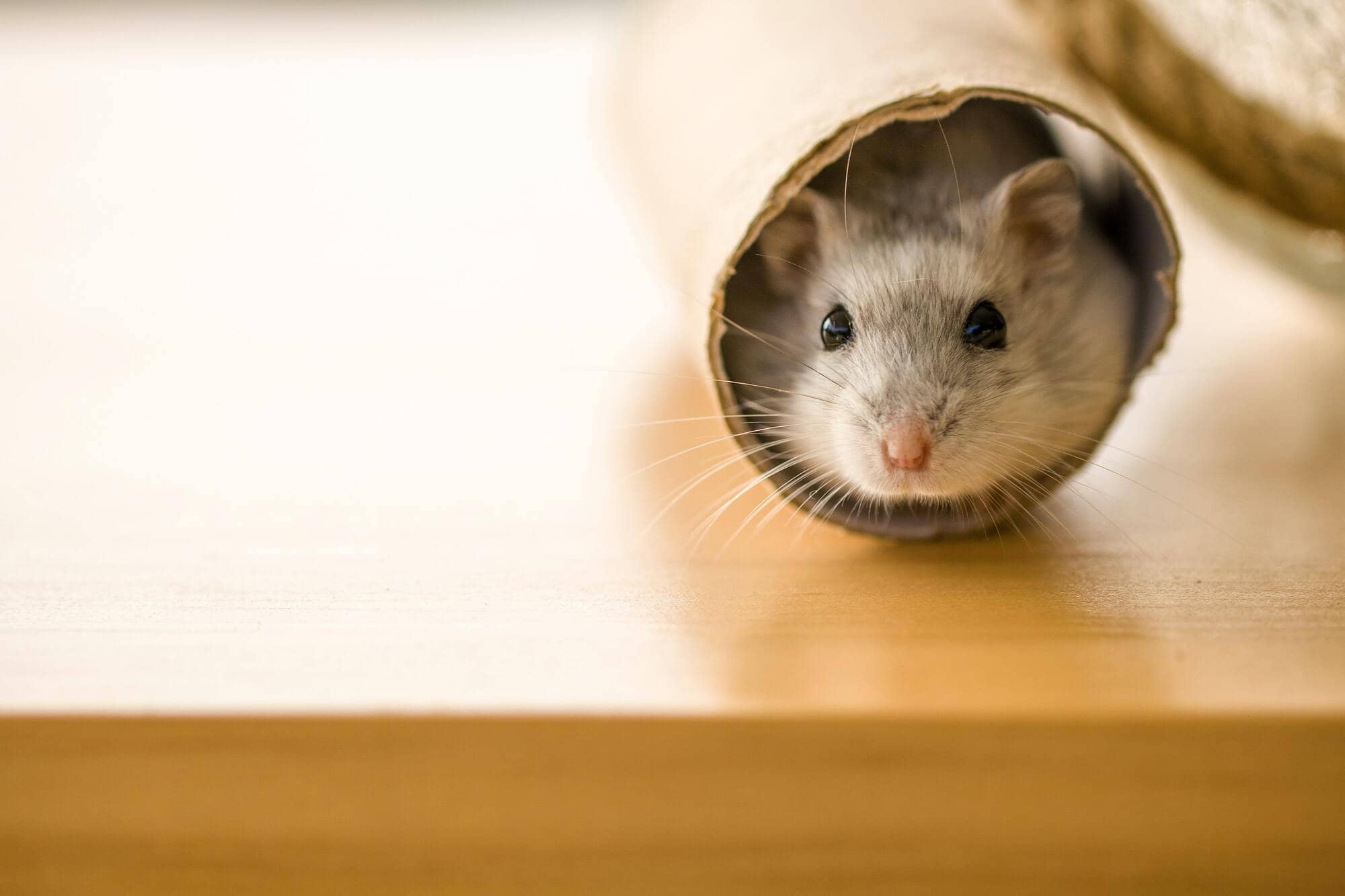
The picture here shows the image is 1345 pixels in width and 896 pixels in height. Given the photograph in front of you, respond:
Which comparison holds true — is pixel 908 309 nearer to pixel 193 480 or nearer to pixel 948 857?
pixel 948 857

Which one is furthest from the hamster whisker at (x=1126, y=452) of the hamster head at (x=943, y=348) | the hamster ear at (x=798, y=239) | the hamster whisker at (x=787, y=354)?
the hamster ear at (x=798, y=239)

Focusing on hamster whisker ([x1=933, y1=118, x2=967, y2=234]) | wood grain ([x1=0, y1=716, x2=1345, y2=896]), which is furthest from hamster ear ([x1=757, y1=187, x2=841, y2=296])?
wood grain ([x1=0, y1=716, x2=1345, y2=896])

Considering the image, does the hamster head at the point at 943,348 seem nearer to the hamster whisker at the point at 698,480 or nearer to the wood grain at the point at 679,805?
the hamster whisker at the point at 698,480

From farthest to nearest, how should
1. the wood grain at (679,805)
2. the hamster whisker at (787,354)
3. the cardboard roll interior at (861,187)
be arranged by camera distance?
1. the hamster whisker at (787,354)
2. the cardboard roll interior at (861,187)
3. the wood grain at (679,805)

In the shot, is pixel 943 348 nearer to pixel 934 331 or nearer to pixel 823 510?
pixel 934 331

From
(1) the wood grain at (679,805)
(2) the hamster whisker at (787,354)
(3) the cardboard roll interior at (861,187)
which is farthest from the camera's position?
(2) the hamster whisker at (787,354)

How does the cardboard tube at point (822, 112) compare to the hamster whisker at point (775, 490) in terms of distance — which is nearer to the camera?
the cardboard tube at point (822, 112)

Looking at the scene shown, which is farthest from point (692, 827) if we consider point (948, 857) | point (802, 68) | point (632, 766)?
point (802, 68)

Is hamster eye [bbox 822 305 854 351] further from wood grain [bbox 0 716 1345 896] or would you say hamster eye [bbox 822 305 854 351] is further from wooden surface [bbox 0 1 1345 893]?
wood grain [bbox 0 716 1345 896]
